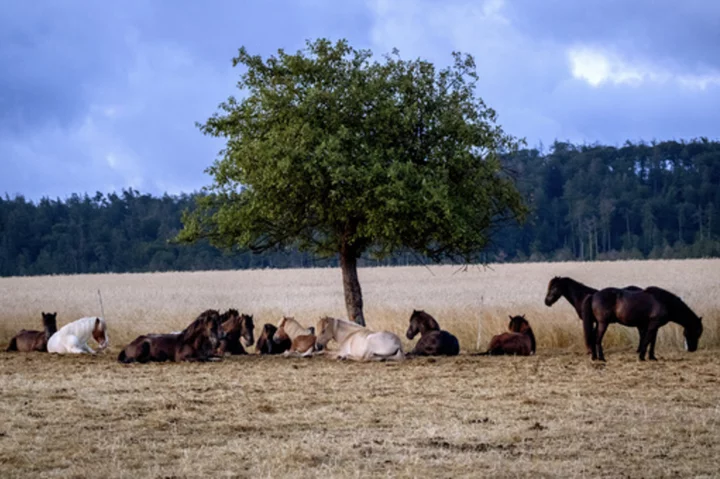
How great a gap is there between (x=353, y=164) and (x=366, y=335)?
11.6 feet

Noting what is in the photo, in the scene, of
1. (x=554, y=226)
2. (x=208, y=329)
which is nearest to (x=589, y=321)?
(x=208, y=329)

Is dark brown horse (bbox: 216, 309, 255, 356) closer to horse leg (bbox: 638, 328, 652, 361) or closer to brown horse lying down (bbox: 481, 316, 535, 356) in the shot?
brown horse lying down (bbox: 481, 316, 535, 356)

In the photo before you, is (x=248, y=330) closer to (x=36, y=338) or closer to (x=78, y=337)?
(x=78, y=337)

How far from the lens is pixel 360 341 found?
19438 millimetres

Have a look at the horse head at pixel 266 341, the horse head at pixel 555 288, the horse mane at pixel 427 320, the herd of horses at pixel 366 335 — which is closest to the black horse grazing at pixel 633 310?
the herd of horses at pixel 366 335

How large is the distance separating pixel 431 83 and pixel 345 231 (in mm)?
3784

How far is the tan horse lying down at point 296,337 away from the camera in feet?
67.3

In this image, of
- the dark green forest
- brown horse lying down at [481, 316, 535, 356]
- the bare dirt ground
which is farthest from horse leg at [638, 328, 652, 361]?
A: the dark green forest

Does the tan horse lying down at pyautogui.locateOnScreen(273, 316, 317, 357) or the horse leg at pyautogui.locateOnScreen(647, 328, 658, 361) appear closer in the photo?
the horse leg at pyautogui.locateOnScreen(647, 328, 658, 361)

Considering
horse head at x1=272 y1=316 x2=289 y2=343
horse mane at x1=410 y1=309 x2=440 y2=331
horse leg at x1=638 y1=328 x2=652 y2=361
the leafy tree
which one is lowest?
horse leg at x1=638 y1=328 x2=652 y2=361

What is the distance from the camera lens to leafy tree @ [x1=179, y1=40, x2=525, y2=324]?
20406mm

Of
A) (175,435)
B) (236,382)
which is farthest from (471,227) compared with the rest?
(175,435)

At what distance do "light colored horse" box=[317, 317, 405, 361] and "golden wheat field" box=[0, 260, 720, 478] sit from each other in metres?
0.51

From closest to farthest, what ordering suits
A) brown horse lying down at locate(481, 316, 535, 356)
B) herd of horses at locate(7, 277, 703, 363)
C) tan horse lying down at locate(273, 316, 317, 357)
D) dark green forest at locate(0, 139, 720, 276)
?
herd of horses at locate(7, 277, 703, 363)
brown horse lying down at locate(481, 316, 535, 356)
tan horse lying down at locate(273, 316, 317, 357)
dark green forest at locate(0, 139, 720, 276)
